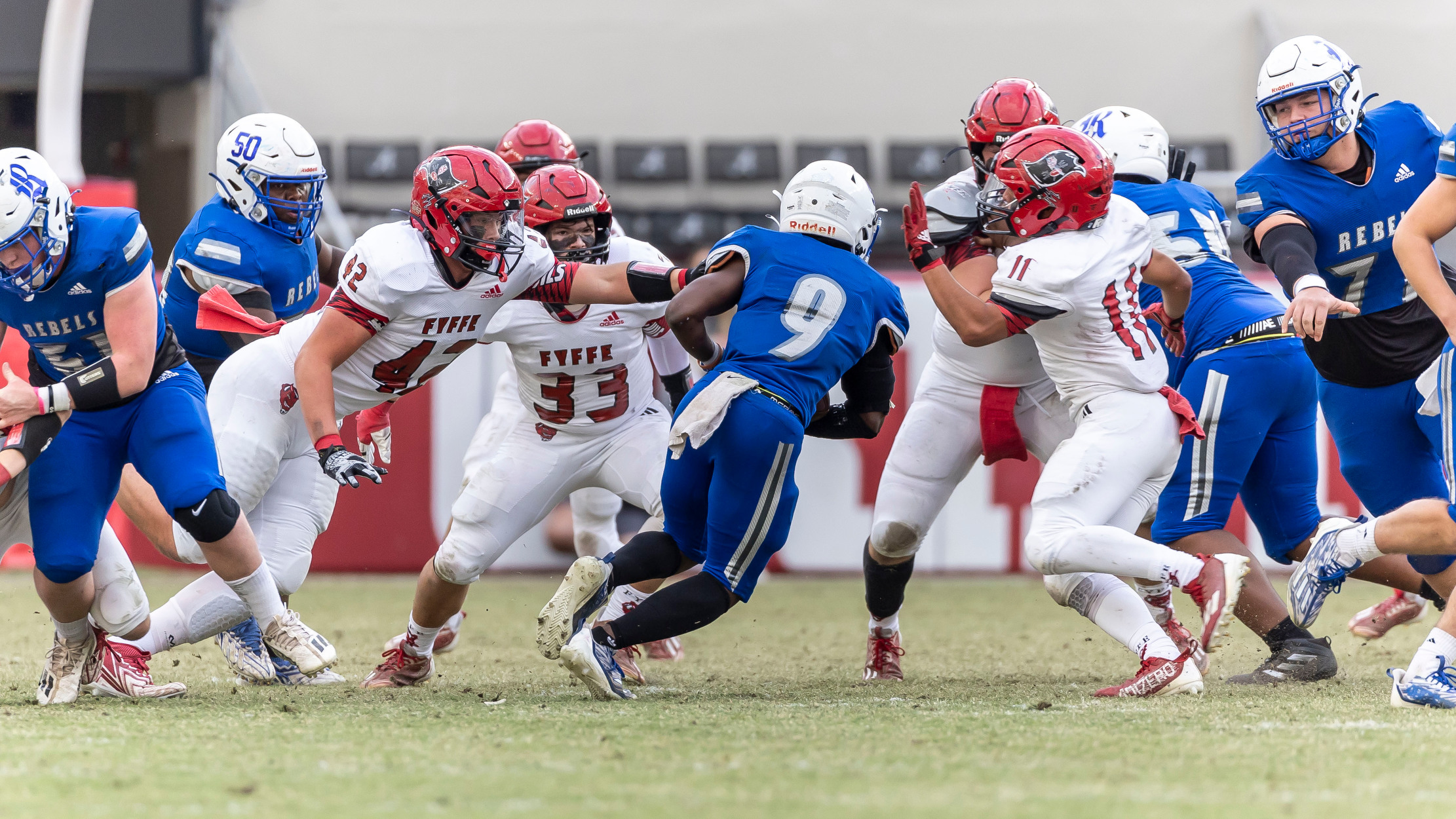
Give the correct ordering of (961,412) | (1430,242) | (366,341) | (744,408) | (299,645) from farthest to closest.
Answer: (961,412), (366,341), (299,645), (744,408), (1430,242)

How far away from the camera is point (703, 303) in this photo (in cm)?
455

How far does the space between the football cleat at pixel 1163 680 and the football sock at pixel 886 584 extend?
93cm

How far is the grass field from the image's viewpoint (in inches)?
114

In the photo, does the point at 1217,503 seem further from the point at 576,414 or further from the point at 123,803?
the point at 123,803

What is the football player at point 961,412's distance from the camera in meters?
4.89

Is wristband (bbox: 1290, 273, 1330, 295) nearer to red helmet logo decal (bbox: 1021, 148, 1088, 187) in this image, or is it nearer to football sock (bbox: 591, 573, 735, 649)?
red helmet logo decal (bbox: 1021, 148, 1088, 187)

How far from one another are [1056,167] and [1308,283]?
2.64 feet

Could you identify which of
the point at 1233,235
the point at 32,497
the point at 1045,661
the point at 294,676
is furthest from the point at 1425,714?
the point at 1233,235

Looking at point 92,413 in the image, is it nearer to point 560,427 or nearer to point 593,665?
point 560,427

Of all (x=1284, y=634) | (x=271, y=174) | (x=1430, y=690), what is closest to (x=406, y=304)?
(x=271, y=174)

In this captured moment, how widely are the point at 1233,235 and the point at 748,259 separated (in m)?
8.31

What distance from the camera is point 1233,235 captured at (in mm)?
11922

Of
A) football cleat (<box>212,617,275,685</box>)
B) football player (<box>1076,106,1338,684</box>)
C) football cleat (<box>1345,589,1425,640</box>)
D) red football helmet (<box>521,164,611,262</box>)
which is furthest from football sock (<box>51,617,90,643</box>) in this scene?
football cleat (<box>1345,589,1425,640</box>)

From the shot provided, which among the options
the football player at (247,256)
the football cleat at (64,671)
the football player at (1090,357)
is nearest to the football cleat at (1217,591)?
the football player at (1090,357)
